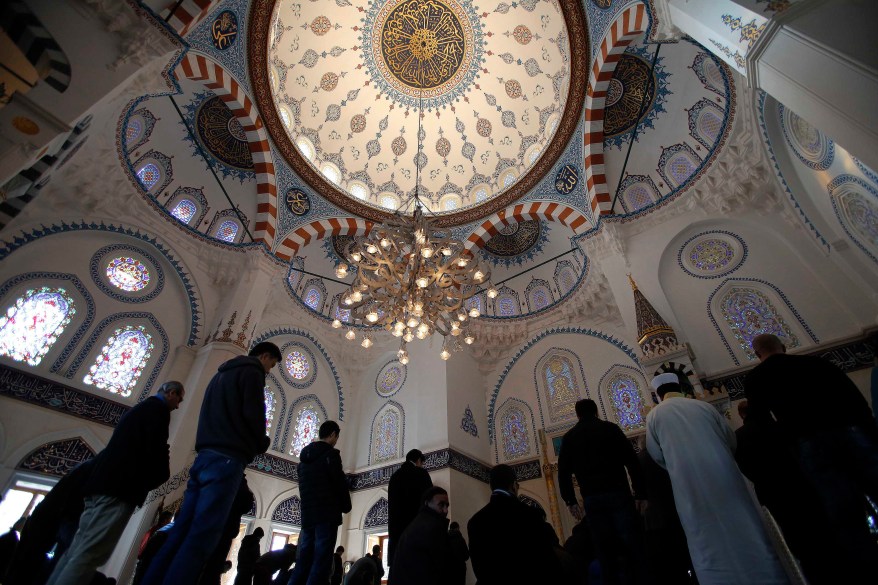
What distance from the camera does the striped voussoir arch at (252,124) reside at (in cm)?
691

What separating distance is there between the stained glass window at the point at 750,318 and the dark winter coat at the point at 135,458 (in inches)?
272

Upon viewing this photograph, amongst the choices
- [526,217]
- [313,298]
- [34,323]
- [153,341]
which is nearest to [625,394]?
[526,217]

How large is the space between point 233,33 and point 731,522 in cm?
933

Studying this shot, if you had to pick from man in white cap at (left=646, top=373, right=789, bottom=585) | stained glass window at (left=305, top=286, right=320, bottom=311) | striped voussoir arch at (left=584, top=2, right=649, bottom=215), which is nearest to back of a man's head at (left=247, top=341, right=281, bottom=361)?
man in white cap at (left=646, top=373, right=789, bottom=585)

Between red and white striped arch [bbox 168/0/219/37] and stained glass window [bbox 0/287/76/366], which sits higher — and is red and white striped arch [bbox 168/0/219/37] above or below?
above

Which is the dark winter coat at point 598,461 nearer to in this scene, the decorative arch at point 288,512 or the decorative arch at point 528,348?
the decorative arch at point 528,348

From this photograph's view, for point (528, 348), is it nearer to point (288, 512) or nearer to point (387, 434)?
point (387, 434)

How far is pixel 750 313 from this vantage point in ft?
20.1

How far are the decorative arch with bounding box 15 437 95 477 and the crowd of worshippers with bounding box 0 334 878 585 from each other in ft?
12.3

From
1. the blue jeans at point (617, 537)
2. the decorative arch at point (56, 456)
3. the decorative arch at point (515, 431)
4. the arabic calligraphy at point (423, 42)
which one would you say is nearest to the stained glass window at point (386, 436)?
the decorative arch at point (515, 431)

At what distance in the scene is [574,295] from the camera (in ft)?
29.0

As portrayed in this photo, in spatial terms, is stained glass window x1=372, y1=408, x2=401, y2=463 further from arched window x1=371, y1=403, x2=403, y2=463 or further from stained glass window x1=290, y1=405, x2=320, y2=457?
stained glass window x1=290, y1=405, x2=320, y2=457

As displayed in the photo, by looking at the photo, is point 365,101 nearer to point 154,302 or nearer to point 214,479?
point 154,302

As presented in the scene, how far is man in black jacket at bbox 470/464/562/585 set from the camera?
71.5 inches
